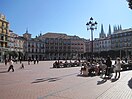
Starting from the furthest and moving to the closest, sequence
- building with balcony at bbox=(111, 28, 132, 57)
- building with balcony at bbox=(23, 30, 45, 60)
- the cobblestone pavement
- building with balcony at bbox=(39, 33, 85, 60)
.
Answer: building with balcony at bbox=(39, 33, 85, 60) < building with balcony at bbox=(111, 28, 132, 57) < building with balcony at bbox=(23, 30, 45, 60) < the cobblestone pavement

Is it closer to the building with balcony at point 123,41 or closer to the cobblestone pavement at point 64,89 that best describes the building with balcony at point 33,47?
the building with balcony at point 123,41

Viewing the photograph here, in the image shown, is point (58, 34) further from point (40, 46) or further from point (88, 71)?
point (88, 71)

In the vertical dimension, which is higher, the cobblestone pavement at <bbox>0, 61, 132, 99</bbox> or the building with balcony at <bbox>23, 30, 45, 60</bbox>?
the building with balcony at <bbox>23, 30, 45, 60</bbox>

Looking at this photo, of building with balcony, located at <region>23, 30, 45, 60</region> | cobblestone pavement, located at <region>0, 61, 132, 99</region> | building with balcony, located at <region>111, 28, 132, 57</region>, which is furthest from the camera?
building with balcony, located at <region>111, 28, 132, 57</region>

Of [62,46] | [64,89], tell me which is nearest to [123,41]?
[62,46]

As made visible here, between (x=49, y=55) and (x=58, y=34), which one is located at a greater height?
(x=58, y=34)

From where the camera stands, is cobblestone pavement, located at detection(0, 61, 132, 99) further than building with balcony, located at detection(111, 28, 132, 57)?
No

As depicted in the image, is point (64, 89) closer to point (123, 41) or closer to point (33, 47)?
point (33, 47)

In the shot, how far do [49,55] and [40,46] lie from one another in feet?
31.8

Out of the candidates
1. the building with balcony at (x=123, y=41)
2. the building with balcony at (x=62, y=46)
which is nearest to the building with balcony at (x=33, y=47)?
the building with balcony at (x=62, y=46)

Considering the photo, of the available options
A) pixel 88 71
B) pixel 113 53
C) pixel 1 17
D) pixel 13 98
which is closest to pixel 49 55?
pixel 113 53

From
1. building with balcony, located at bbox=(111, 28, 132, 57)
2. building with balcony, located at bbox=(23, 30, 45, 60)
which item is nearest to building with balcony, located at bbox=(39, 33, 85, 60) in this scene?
building with balcony, located at bbox=(23, 30, 45, 60)

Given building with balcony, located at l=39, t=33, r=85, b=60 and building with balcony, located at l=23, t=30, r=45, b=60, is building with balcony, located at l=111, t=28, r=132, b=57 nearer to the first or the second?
building with balcony, located at l=39, t=33, r=85, b=60

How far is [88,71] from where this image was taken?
1895 cm
